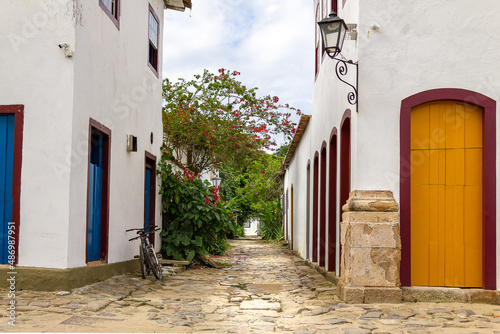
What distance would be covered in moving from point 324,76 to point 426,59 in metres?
4.03

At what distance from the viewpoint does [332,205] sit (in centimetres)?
969

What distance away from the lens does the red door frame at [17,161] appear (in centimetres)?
697

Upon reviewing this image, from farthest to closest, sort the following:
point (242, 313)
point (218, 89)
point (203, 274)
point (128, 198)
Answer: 1. point (218, 89)
2. point (203, 274)
3. point (128, 198)
4. point (242, 313)

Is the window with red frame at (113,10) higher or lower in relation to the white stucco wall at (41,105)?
higher

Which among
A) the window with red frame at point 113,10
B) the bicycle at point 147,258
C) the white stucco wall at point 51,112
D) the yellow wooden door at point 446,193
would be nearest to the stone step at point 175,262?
the bicycle at point 147,258

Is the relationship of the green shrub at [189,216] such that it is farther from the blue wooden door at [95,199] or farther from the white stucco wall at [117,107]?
the blue wooden door at [95,199]

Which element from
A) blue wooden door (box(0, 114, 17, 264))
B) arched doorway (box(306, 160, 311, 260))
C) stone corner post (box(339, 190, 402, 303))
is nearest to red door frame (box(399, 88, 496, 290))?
stone corner post (box(339, 190, 402, 303))

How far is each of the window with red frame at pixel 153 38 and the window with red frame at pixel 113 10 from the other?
246 cm

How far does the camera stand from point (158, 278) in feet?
29.9

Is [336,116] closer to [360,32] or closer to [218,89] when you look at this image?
[360,32]

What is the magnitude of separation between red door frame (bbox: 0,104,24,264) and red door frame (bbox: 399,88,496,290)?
4.72 metres

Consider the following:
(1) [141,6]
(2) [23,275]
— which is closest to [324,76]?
(1) [141,6]

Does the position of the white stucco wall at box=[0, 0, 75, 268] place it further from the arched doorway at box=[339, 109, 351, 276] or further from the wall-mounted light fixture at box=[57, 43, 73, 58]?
the arched doorway at box=[339, 109, 351, 276]

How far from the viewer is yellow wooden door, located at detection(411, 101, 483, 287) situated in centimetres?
698
